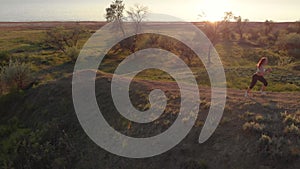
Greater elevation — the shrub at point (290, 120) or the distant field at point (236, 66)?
the shrub at point (290, 120)

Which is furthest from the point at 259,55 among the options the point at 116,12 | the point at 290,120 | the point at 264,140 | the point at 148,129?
the point at 264,140

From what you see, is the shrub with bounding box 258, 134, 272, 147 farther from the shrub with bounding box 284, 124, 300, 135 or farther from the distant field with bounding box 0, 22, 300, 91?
the distant field with bounding box 0, 22, 300, 91

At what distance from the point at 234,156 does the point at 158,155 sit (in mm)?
3146

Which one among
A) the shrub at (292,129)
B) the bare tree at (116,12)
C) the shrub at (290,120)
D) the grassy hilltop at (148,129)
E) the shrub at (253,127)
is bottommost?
the grassy hilltop at (148,129)

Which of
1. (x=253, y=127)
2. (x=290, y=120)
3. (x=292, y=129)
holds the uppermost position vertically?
(x=290, y=120)

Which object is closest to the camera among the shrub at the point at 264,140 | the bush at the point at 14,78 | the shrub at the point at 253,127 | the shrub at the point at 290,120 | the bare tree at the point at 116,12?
the shrub at the point at 264,140

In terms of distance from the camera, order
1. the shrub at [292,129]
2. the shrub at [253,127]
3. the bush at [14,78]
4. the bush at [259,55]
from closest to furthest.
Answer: the shrub at [292,129] < the shrub at [253,127] < the bush at [14,78] < the bush at [259,55]

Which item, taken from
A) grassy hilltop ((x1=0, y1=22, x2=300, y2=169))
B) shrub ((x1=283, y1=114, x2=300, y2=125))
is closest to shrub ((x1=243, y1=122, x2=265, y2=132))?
grassy hilltop ((x1=0, y1=22, x2=300, y2=169))

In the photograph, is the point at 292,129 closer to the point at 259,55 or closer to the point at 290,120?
the point at 290,120

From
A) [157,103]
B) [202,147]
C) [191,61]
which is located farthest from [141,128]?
[191,61]

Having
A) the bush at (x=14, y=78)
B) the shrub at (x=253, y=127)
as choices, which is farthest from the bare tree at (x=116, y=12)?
the shrub at (x=253, y=127)

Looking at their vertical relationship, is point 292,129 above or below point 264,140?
above

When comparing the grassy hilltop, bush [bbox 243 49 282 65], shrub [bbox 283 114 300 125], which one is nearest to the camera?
the grassy hilltop

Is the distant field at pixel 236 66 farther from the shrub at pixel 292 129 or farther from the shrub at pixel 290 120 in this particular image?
the shrub at pixel 292 129
